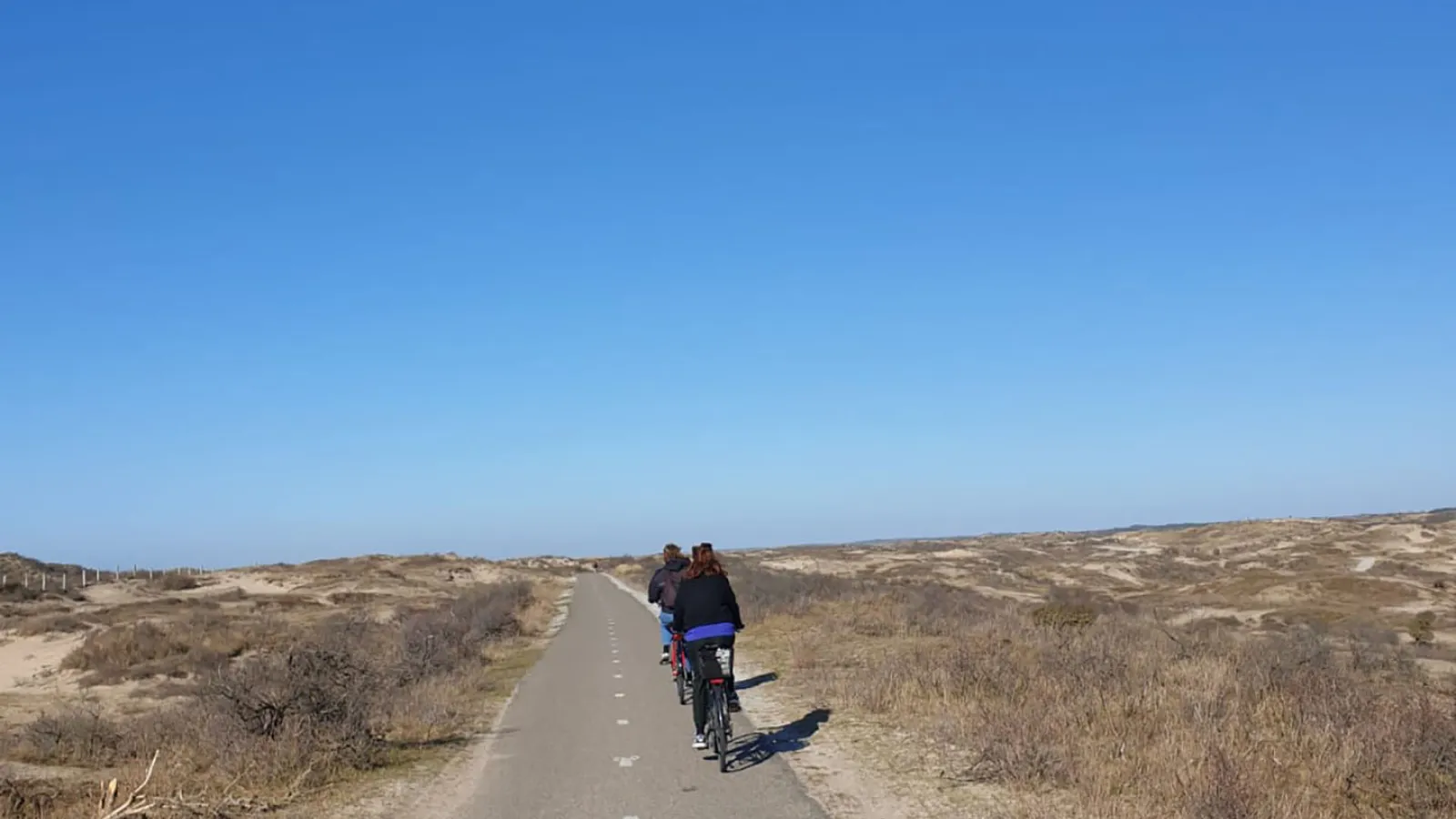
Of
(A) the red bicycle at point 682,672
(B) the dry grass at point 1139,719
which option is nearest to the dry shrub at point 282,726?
(A) the red bicycle at point 682,672

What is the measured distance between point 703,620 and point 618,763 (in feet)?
5.09

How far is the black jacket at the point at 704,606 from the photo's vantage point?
10852 millimetres

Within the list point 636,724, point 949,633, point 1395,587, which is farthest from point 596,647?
point 1395,587

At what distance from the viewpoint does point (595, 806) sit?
28.3 ft

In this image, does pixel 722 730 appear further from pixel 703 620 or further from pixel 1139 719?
pixel 1139 719

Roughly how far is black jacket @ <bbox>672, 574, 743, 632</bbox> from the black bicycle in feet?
0.95

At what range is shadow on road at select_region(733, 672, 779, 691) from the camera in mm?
15906

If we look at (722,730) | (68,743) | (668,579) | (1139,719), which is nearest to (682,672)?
(668,579)

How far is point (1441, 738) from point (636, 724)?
7924 millimetres

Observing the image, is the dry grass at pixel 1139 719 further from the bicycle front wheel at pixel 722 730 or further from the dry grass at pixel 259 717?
the dry grass at pixel 259 717

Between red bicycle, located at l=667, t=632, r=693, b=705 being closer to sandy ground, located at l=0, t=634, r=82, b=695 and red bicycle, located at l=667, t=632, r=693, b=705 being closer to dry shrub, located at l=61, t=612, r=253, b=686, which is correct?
dry shrub, located at l=61, t=612, r=253, b=686

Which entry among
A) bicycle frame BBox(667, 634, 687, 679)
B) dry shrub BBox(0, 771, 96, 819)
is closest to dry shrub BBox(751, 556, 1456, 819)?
bicycle frame BBox(667, 634, 687, 679)

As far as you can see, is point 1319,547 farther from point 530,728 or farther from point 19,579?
point 19,579

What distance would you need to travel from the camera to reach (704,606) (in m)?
10.9
